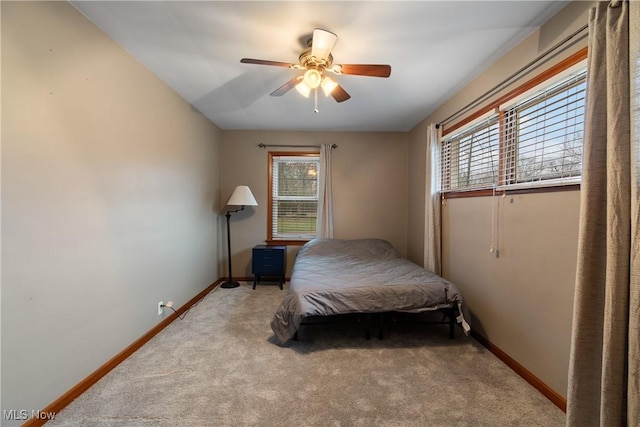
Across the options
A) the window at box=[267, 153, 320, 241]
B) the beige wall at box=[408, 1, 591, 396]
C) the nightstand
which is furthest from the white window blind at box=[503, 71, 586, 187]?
the nightstand

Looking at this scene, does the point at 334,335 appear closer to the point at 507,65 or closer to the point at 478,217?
the point at 478,217

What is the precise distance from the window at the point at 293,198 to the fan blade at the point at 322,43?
2384mm

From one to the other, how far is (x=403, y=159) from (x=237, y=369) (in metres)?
3.55

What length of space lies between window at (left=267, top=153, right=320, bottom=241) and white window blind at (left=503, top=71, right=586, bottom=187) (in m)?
2.66

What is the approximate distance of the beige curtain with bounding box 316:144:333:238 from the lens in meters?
3.95

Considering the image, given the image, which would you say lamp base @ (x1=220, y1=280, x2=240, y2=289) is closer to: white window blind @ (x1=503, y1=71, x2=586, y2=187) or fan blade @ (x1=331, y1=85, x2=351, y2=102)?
fan blade @ (x1=331, y1=85, x2=351, y2=102)

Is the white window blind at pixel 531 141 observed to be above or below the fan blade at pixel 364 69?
below

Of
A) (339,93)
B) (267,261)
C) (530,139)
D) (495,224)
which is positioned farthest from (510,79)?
(267,261)

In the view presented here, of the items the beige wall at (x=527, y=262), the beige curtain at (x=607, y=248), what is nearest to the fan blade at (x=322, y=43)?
the beige curtain at (x=607, y=248)

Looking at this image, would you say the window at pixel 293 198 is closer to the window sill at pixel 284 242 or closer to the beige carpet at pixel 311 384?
the window sill at pixel 284 242

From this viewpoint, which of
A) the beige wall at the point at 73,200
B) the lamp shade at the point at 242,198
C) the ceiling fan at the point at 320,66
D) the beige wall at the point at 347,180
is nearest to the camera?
the beige wall at the point at 73,200

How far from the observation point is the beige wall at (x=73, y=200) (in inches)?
49.1

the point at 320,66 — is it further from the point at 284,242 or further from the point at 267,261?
the point at 284,242

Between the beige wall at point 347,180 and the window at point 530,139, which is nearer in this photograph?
the window at point 530,139
